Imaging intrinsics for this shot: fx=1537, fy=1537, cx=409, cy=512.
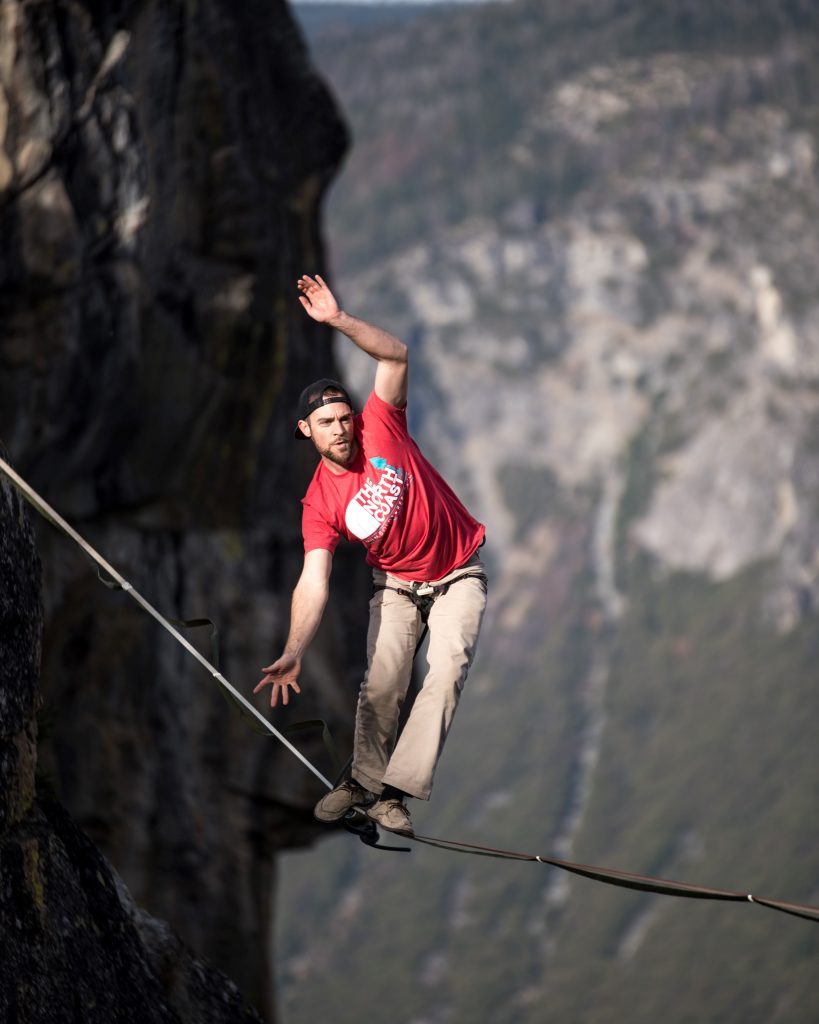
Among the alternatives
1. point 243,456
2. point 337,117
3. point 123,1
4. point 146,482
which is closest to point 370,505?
point 123,1

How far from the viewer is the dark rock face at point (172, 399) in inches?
877

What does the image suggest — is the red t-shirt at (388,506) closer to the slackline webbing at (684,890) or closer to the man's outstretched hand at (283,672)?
the man's outstretched hand at (283,672)

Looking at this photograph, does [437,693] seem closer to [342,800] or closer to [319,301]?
[342,800]

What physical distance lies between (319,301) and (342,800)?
Answer: 394cm

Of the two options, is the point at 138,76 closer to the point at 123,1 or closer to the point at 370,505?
the point at 123,1

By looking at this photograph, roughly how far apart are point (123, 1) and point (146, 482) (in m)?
9.91

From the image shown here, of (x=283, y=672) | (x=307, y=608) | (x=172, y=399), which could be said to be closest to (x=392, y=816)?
(x=283, y=672)

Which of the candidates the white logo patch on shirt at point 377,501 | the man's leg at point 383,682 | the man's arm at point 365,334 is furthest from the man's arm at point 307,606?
the man's arm at point 365,334

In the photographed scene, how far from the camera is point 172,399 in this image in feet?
97.1

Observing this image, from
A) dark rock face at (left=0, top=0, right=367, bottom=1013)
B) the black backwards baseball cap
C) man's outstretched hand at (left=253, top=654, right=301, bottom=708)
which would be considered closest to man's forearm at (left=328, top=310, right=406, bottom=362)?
the black backwards baseball cap

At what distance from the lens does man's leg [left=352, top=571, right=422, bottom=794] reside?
1204 cm

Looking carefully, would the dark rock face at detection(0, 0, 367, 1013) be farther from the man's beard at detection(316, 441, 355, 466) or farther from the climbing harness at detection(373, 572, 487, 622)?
the climbing harness at detection(373, 572, 487, 622)

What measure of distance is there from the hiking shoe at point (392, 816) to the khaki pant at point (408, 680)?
0.15m

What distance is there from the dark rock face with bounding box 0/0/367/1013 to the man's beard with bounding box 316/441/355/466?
11190 mm
